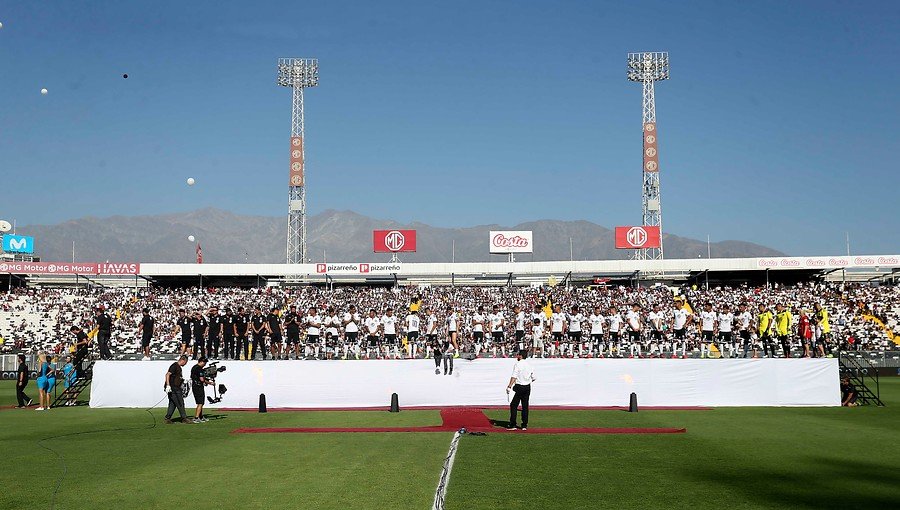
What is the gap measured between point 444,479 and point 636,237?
57.9 meters

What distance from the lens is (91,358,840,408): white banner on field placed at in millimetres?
23219

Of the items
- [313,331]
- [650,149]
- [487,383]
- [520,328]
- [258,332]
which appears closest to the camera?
[487,383]

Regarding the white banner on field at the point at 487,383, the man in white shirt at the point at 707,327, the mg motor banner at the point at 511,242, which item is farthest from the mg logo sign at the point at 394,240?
the white banner on field at the point at 487,383

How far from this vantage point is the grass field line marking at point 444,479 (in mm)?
9555

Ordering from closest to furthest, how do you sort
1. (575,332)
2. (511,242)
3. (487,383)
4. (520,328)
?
(487,383), (575,332), (520,328), (511,242)

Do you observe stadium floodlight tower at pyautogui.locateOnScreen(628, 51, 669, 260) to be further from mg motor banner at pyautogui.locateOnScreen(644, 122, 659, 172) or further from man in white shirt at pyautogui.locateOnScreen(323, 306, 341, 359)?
man in white shirt at pyautogui.locateOnScreen(323, 306, 341, 359)

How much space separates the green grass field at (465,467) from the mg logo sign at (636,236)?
4768 cm

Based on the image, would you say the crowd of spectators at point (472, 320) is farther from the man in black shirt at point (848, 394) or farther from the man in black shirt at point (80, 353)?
the man in black shirt at point (80, 353)

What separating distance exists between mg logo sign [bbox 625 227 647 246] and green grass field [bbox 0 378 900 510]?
4768 cm

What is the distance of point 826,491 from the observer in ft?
34.3

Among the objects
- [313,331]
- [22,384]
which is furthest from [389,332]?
[22,384]

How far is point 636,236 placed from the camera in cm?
6650

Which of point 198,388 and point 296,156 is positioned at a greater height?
point 296,156

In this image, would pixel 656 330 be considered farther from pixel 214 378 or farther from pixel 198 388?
pixel 198 388
